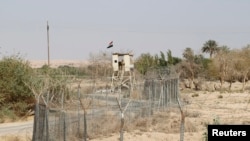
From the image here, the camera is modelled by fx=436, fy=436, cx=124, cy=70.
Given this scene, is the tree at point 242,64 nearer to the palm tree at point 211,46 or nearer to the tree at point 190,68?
the tree at point 190,68

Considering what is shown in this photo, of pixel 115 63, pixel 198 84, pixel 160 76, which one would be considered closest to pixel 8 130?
pixel 160 76

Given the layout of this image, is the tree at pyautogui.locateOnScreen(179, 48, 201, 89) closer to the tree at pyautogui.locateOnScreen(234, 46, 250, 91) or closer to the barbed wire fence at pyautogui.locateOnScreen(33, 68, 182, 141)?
the tree at pyautogui.locateOnScreen(234, 46, 250, 91)

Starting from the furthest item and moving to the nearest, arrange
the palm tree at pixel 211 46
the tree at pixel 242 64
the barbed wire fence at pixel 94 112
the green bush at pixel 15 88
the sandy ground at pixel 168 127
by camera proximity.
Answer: the palm tree at pixel 211 46 < the tree at pixel 242 64 < the green bush at pixel 15 88 < the sandy ground at pixel 168 127 < the barbed wire fence at pixel 94 112

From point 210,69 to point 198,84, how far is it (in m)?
6.65

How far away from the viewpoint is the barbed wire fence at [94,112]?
48.7 feet

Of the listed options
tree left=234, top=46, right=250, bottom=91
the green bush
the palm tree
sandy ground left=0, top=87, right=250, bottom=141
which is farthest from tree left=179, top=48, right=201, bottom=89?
sandy ground left=0, top=87, right=250, bottom=141

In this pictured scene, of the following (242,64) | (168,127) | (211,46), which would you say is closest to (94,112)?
(168,127)

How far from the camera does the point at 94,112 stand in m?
18.3

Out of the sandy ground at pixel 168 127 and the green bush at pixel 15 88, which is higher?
the green bush at pixel 15 88

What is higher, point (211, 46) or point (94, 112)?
point (211, 46)

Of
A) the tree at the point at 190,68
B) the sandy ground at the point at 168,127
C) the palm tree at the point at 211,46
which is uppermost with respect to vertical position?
the palm tree at the point at 211,46

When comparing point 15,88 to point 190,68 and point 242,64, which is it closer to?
point 190,68

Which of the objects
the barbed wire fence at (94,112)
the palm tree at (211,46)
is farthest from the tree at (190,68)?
the barbed wire fence at (94,112)

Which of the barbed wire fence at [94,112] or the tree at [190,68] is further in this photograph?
the tree at [190,68]
